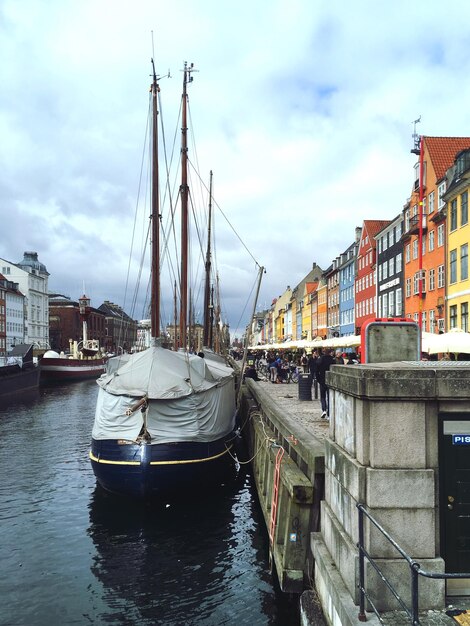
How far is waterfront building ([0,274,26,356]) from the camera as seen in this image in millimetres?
100500

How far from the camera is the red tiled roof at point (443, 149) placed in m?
43.2

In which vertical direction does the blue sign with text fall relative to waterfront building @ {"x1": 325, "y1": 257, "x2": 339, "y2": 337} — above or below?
below

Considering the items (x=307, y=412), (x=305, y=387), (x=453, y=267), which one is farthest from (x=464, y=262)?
(x=307, y=412)

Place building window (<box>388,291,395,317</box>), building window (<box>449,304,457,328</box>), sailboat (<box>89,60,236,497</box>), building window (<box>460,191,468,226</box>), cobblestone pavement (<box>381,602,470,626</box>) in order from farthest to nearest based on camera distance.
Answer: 1. building window (<box>388,291,395,317</box>)
2. building window (<box>449,304,457,328</box>)
3. building window (<box>460,191,468,226</box>)
4. sailboat (<box>89,60,236,497</box>)
5. cobblestone pavement (<box>381,602,470,626</box>)

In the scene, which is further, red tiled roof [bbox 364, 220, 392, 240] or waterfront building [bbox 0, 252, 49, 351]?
waterfront building [bbox 0, 252, 49, 351]

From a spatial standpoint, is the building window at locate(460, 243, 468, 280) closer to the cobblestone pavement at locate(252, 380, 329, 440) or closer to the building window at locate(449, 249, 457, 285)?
the building window at locate(449, 249, 457, 285)

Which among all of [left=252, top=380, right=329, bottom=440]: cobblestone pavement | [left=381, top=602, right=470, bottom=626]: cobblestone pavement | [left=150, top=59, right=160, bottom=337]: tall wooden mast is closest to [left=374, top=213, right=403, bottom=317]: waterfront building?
[left=252, top=380, right=329, bottom=440]: cobblestone pavement

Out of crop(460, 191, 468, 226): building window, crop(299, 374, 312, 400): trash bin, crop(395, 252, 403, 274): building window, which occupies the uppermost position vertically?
crop(460, 191, 468, 226): building window

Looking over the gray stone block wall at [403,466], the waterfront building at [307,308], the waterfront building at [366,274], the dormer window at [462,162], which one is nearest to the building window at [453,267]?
the dormer window at [462,162]

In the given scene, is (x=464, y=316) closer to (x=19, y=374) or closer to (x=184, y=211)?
(x=184, y=211)

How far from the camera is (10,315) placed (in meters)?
105

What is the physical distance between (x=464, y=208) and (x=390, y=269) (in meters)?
20.3

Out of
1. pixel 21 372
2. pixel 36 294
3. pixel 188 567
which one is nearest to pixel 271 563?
pixel 188 567

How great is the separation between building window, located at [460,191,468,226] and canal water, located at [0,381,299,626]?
78.9ft
